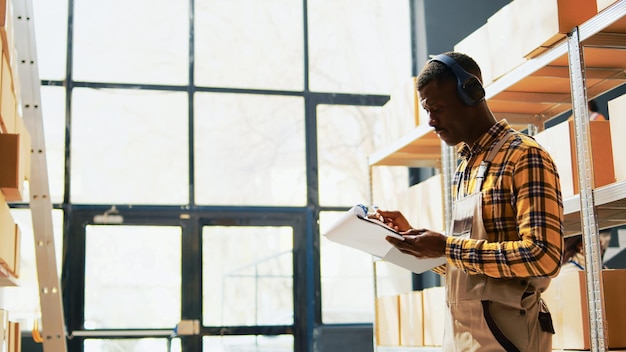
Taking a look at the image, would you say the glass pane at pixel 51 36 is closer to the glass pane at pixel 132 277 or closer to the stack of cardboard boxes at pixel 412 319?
the glass pane at pixel 132 277

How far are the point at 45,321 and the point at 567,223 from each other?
7.06 feet

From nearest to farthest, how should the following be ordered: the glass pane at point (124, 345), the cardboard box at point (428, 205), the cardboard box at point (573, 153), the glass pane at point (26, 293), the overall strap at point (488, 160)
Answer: the overall strap at point (488, 160) < the cardboard box at point (573, 153) < the cardboard box at point (428, 205) < the glass pane at point (26, 293) < the glass pane at point (124, 345)

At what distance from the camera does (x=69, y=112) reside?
19.3 ft

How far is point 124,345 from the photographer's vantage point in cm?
568

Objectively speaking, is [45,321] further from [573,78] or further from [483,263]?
[573,78]

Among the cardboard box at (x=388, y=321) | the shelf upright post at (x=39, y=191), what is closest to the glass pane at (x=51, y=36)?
the cardboard box at (x=388, y=321)

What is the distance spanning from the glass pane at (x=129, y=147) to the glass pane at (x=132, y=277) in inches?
10.5

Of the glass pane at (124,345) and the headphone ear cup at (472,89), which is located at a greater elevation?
the headphone ear cup at (472,89)

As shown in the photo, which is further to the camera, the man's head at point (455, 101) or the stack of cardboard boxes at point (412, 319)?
the stack of cardboard boxes at point (412, 319)

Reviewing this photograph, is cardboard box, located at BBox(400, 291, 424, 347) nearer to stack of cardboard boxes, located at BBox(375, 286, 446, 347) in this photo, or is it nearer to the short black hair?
stack of cardboard boxes, located at BBox(375, 286, 446, 347)

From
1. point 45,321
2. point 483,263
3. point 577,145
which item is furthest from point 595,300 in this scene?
point 45,321

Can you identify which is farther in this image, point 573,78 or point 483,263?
point 573,78

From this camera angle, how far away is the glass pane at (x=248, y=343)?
5820mm

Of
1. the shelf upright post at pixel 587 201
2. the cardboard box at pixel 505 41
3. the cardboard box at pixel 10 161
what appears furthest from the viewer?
the cardboard box at pixel 505 41
